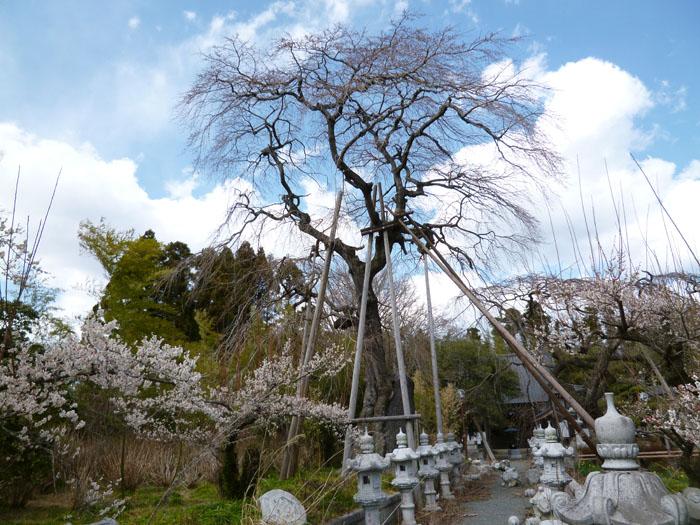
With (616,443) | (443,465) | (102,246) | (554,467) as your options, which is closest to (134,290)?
(102,246)

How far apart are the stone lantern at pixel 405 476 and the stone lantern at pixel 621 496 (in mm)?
3903

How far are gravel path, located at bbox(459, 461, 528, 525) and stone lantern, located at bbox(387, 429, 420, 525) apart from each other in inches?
44.1

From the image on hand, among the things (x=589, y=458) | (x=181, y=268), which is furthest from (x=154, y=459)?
(x=589, y=458)

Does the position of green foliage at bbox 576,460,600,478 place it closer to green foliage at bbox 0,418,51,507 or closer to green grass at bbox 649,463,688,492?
green grass at bbox 649,463,688,492

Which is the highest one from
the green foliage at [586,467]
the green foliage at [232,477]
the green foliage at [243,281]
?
the green foliage at [243,281]

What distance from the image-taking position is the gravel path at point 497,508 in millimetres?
6902

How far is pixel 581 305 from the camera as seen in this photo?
8312 millimetres

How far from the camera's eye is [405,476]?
5.91 meters

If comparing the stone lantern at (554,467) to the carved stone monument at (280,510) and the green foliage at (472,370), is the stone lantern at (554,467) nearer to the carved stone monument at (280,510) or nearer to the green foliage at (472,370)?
the carved stone monument at (280,510)

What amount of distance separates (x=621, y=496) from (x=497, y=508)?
21.7 feet

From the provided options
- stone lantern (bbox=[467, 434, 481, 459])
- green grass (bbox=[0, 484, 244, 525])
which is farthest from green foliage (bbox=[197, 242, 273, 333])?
stone lantern (bbox=[467, 434, 481, 459])

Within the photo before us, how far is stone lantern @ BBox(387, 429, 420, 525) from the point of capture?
5844mm

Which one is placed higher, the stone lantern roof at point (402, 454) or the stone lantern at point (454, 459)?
the stone lantern roof at point (402, 454)

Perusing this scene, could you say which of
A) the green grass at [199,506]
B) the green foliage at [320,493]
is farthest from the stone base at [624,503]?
the green foliage at [320,493]
